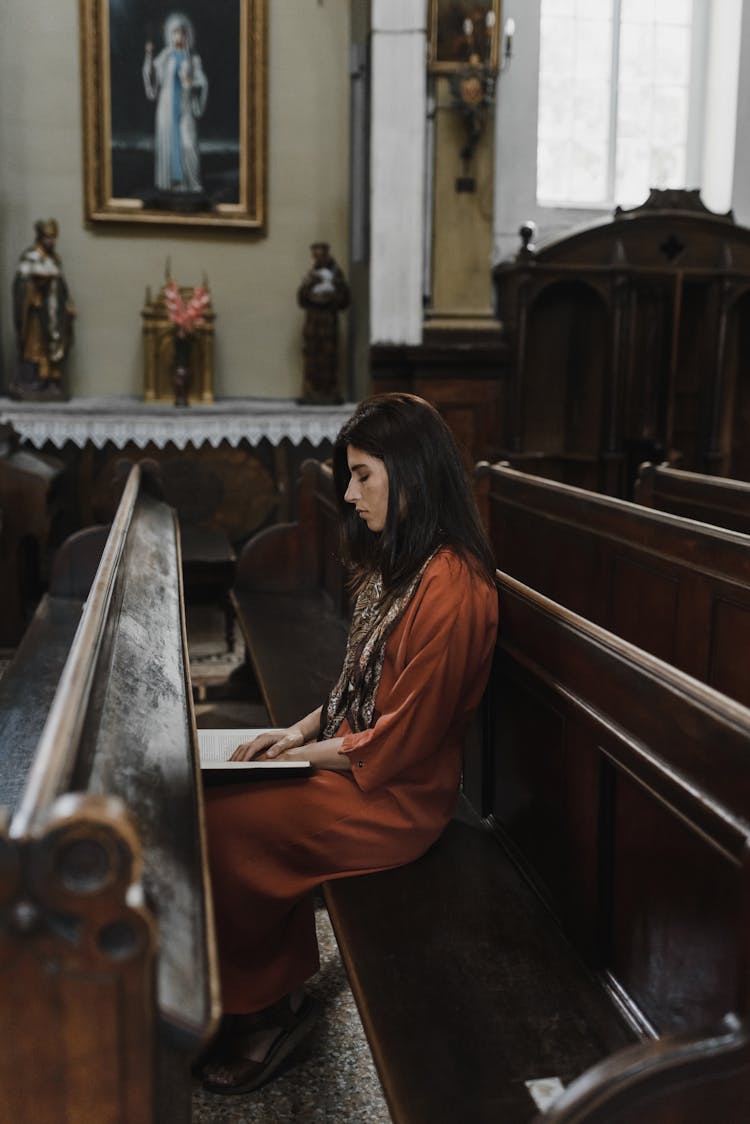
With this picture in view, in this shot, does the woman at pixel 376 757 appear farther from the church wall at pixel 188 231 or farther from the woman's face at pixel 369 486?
the church wall at pixel 188 231

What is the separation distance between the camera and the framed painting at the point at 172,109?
715cm

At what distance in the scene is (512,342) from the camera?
6.89 metres

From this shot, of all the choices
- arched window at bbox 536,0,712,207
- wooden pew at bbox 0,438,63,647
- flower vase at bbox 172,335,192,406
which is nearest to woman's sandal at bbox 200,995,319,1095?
wooden pew at bbox 0,438,63,647

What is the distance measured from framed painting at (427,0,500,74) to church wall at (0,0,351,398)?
3.63 feet

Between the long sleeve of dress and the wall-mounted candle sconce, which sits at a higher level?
the wall-mounted candle sconce

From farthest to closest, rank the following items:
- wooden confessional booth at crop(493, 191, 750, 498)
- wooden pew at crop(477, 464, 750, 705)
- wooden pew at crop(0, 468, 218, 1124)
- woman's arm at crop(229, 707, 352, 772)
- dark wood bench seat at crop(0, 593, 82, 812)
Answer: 1. wooden confessional booth at crop(493, 191, 750, 498)
2. wooden pew at crop(477, 464, 750, 705)
3. dark wood bench seat at crop(0, 593, 82, 812)
4. woman's arm at crop(229, 707, 352, 772)
5. wooden pew at crop(0, 468, 218, 1124)

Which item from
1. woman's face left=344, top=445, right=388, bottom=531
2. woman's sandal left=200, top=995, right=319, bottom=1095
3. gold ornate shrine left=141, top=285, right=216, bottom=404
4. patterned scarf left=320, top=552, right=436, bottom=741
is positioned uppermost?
gold ornate shrine left=141, top=285, right=216, bottom=404

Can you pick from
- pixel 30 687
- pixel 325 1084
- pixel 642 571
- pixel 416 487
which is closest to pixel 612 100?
pixel 642 571

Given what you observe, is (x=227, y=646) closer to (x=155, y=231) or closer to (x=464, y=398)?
(x=464, y=398)

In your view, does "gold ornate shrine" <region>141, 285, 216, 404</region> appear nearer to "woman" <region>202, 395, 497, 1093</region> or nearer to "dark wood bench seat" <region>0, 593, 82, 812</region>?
"dark wood bench seat" <region>0, 593, 82, 812</region>

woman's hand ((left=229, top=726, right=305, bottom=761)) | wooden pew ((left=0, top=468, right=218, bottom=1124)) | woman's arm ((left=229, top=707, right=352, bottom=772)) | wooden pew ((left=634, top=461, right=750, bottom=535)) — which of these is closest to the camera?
wooden pew ((left=0, top=468, right=218, bottom=1124))

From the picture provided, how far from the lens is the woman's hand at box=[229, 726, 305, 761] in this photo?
2.24 meters

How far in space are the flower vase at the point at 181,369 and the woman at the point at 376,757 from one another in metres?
5.09

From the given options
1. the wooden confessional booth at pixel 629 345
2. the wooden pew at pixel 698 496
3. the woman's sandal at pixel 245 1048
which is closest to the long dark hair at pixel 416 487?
the woman's sandal at pixel 245 1048
